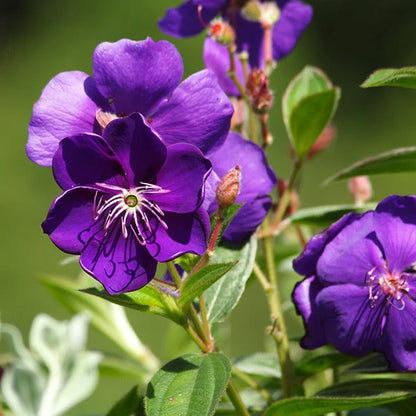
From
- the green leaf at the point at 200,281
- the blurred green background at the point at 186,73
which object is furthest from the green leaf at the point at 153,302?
the blurred green background at the point at 186,73

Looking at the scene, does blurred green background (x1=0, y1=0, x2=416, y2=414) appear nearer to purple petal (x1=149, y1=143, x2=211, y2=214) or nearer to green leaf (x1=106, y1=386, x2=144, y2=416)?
green leaf (x1=106, y1=386, x2=144, y2=416)

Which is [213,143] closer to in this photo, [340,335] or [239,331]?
[340,335]

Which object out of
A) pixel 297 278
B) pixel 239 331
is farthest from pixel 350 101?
pixel 297 278

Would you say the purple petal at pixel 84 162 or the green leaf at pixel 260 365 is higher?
the purple petal at pixel 84 162

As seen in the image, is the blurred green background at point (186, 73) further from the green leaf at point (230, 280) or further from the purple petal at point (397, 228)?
the purple petal at point (397, 228)

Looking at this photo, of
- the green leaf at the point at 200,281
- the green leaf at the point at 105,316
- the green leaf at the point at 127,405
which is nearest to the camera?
the green leaf at the point at 200,281

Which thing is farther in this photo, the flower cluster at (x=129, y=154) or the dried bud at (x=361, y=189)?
the dried bud at (x=361, y=189)

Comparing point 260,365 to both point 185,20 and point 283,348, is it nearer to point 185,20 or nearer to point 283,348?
point 283,348

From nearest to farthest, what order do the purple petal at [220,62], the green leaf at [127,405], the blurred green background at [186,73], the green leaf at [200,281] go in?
the green leaf at [200,281] → the green leaf at [127,405] → the purple petal at [220,62] → the blurred green background at [186,73]
